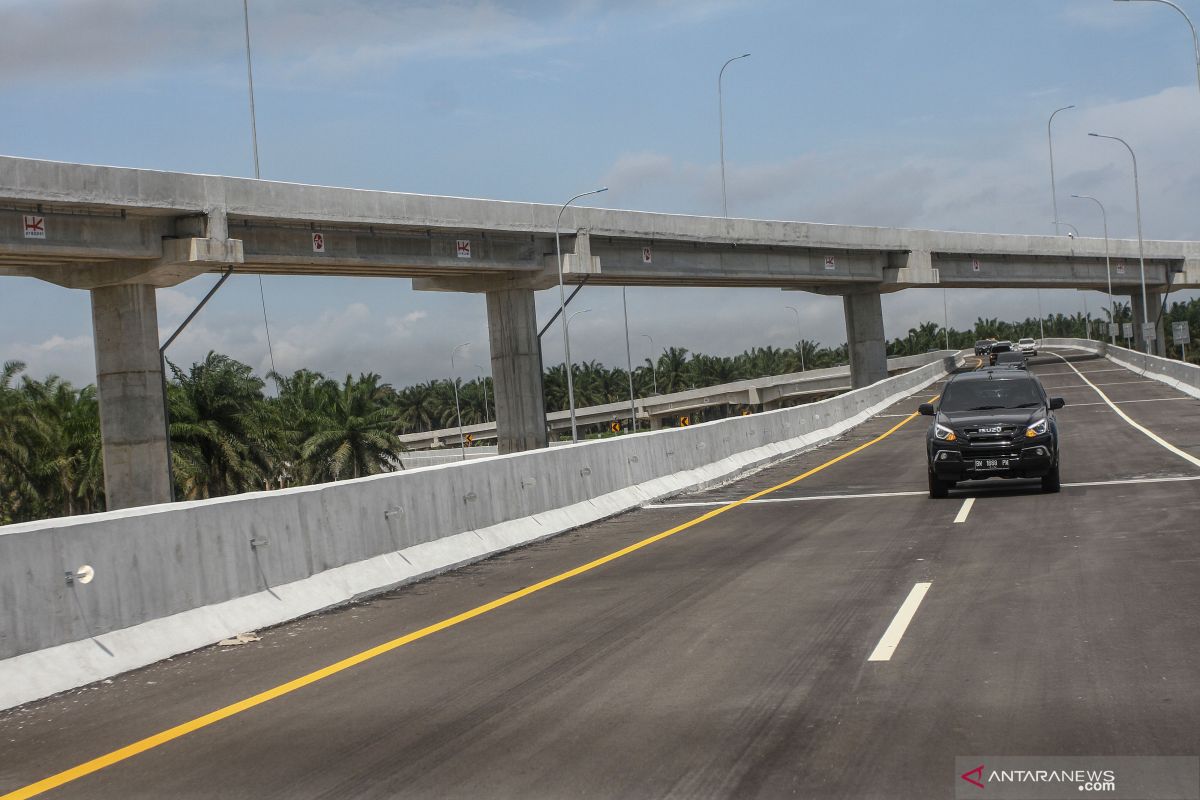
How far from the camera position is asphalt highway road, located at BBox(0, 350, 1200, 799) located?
5984 millimetres

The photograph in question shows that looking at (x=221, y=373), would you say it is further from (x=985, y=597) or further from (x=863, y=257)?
(x=985, y=597)

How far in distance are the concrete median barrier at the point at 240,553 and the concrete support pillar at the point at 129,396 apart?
1545 centimetres

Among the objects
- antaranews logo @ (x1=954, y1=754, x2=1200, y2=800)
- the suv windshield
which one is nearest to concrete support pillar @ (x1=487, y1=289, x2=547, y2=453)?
the suv windshield

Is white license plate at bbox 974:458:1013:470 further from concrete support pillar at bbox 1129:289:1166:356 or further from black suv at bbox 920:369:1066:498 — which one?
concrete support pillar at bbox 1129:289:1166:356

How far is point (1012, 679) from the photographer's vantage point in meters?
7.27

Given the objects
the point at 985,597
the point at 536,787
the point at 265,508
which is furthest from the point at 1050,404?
the point at 536,787

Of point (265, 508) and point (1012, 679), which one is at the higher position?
point (265, 508)

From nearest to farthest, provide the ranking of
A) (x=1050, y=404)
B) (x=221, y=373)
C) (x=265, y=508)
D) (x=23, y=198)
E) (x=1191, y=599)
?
1. (x=1191, y=599)
2. (x=265, y=508)
3. (x=1050, y=404)
4. (x=23, y=198)
5. (x=221, y=373)

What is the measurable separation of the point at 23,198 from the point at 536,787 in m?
24.0

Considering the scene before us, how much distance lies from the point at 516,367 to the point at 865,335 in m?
28.4

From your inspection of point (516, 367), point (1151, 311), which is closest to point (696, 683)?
point (516, 367)

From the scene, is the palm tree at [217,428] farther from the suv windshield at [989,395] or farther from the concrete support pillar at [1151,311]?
the concrete support pillar at [1151,311]

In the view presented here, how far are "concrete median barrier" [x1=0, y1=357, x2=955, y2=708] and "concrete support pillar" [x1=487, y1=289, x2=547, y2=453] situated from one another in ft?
81.9

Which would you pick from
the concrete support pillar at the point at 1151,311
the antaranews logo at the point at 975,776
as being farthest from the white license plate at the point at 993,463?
the concrete support pillar at the point at 1151,311
